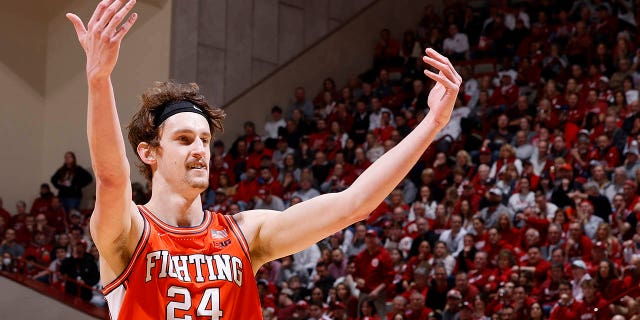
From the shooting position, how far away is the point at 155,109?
3.49m

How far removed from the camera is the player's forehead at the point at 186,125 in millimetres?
3359

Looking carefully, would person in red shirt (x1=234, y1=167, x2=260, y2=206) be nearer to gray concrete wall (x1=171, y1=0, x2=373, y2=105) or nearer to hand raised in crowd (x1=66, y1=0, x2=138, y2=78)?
gray concrete wall (x1=171, y1=0, x2=373, y2=105)

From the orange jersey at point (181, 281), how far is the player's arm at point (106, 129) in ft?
0.39

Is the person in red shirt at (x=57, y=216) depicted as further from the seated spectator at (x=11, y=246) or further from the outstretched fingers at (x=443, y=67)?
the outstretched fingers at (x=443, y=67)

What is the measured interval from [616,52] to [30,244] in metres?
8.83

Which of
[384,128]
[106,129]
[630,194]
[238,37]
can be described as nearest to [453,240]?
[630,194]

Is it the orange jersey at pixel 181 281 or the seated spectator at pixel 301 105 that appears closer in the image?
the orange jersey at pixel 181 281

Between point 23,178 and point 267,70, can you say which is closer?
point 23,178

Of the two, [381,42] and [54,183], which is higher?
[381,42]

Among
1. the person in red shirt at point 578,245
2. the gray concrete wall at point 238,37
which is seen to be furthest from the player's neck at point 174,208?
the gray concrete wall at point 238,37

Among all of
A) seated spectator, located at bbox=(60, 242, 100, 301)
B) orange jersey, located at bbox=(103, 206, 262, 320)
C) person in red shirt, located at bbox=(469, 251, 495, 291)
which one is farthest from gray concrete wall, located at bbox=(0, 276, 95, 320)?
orange jersey, located at bbox=(103, 206, 262, 320)

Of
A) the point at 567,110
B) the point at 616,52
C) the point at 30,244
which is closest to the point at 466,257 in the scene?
the point at 567,110

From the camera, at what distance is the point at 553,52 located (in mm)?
14852

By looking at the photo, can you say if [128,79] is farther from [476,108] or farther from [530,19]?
[530,19]
